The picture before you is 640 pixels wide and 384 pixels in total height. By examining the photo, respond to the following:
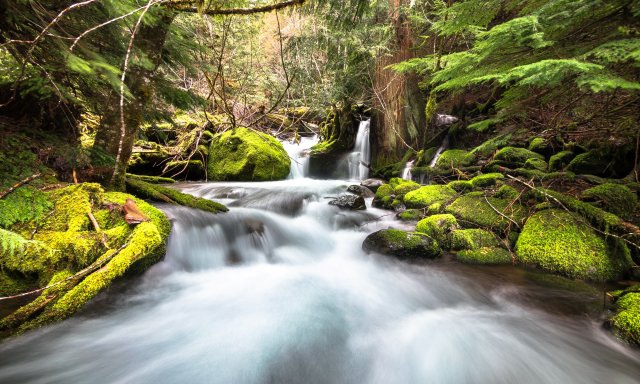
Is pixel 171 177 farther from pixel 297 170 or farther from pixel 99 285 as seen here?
pixel 99 285

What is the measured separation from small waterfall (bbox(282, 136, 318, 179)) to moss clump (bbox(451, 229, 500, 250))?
20.6ft

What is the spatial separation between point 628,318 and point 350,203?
5.06 meters

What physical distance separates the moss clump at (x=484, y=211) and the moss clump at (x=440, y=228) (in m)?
0.38

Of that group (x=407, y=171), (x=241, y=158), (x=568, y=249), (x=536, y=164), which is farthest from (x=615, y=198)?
(x=241, y=158)

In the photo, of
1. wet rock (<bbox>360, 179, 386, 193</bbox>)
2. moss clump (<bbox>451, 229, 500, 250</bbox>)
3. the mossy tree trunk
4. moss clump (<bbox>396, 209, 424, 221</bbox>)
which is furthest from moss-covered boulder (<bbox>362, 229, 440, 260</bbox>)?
wet rock (<bbox>360, 179, 386, 193</bbox>)

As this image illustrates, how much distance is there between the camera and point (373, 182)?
379 inches

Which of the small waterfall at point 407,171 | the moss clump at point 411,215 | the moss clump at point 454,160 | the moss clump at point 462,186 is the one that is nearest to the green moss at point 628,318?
the moss clump at point 411,215

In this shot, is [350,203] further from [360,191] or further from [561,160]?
[561,160]

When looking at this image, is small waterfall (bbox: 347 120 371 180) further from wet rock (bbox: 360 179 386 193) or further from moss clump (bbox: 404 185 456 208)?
moss clump (bbox: 404 185 456 208)

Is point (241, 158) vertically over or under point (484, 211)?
over

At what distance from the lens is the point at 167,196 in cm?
480

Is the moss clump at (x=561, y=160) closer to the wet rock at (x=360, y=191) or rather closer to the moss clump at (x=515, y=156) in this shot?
the moss clump at (x=515, y=156)

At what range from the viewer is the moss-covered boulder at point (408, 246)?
4.42 metres

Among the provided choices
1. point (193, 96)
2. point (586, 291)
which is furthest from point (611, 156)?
point (193, 96)
